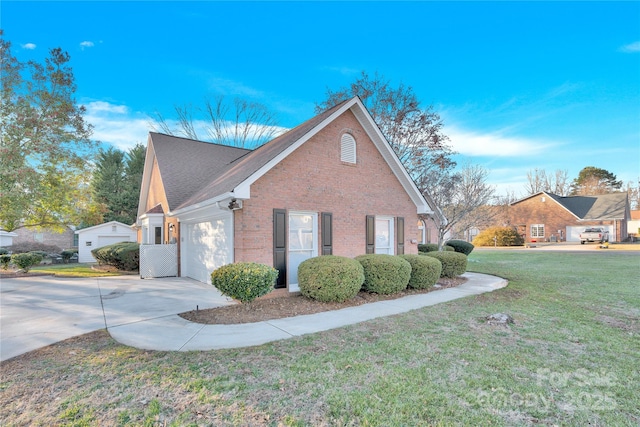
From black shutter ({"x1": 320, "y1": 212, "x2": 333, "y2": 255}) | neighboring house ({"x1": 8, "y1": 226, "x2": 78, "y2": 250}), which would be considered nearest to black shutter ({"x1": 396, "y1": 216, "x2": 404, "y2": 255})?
black shutter ({"x1": 320, "y1": 212, "x2": 333, "y2": 255})

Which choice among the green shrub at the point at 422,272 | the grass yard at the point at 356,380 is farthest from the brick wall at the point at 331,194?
the grass yard at the point at 356,380

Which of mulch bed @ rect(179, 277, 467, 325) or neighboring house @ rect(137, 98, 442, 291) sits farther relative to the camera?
neighboring house @ rect(137, 98, 442, 291)

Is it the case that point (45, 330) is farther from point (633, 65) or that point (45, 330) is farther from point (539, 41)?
point (633, 65)

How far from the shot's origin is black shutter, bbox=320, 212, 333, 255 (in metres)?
9.84

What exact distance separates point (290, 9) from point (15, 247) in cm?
3051

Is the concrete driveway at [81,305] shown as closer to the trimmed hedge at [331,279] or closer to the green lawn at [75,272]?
the trimmed hedge at [331,279]

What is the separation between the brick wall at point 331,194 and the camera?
27.8ft

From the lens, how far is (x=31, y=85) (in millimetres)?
13836

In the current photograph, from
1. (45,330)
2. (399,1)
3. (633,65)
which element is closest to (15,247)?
(45,330)

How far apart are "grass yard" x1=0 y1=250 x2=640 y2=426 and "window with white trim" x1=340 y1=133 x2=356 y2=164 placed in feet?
20.0

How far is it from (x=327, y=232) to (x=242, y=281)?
12.2 ft

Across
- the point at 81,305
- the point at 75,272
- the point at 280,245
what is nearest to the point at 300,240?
the point at 280,245

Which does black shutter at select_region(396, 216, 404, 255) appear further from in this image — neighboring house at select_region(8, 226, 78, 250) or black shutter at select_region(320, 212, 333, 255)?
neighboring house at select_region(8, 226, 78, 250)

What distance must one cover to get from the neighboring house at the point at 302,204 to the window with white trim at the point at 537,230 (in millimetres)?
40563
